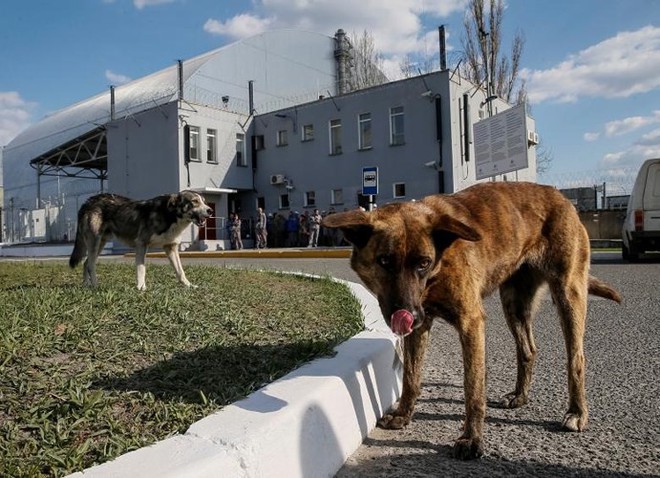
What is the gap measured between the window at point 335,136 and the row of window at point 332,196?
2.30 meters

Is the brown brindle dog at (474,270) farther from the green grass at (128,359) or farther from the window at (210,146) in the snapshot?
the window at (210,146)

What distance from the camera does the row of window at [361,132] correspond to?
2786cm

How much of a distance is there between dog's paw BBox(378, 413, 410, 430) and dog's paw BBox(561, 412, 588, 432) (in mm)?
845

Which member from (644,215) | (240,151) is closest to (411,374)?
(644,215)

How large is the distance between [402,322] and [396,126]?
26.5 m

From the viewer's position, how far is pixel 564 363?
4359 mm

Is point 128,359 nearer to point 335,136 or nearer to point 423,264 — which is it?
point 423,264

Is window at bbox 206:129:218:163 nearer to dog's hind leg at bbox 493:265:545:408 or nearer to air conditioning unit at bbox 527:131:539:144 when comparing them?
air conditioning unit at bbox 527:131:539:144

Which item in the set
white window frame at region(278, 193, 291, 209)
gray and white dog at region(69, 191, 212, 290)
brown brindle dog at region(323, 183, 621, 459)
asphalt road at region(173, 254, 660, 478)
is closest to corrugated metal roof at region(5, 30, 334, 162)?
white window frame at region(278, 193, 291, 209)

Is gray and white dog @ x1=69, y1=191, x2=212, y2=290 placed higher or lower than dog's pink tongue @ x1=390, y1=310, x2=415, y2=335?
higher

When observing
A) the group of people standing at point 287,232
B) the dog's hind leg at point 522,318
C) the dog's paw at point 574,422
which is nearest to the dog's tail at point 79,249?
the dog's hind leg at point 522,318

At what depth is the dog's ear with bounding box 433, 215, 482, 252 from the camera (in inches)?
103

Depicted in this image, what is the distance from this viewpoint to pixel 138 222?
8.10 m

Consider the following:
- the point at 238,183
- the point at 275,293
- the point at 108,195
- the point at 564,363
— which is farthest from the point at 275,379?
the point at 238,183
